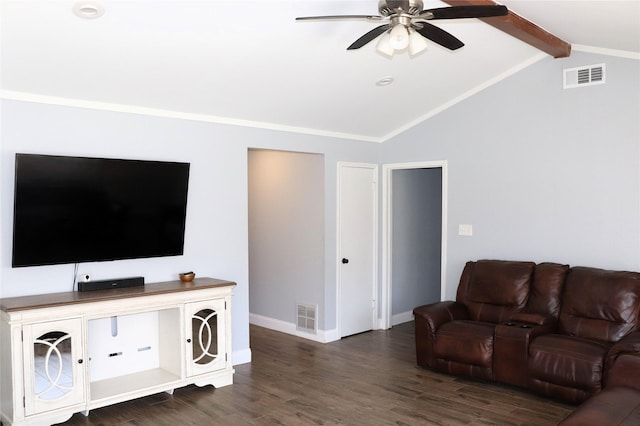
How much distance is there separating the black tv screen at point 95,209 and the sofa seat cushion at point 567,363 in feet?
10.1

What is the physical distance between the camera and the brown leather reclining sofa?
154 inches

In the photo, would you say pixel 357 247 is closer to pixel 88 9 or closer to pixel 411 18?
pixel 411 18

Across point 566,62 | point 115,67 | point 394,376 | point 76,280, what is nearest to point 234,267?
point 76,280

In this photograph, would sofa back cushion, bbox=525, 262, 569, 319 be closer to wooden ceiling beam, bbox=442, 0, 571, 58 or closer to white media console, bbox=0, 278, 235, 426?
wooden ceiling beam, bbox=442, 0, 571, 58

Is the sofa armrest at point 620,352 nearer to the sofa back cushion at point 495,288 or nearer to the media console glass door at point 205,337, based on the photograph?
the sofa back cushion at point 495,288

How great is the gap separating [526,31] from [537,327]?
2.36 meters

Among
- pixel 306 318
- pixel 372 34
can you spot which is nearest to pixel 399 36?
pixel 372 34

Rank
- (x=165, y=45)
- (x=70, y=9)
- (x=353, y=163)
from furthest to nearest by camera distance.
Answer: (x=353, y=163) < (x=165, y=45) < (x=70, y=9)

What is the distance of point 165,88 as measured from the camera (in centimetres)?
411

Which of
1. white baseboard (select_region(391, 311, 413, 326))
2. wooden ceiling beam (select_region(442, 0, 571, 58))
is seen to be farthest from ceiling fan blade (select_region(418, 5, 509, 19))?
white baseboard (select_region(391, 311, 413, 326))

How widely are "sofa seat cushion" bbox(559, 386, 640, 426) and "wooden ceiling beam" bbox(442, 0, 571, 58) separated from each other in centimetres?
252

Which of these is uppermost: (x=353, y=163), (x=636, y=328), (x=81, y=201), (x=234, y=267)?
(x=353, y=163)

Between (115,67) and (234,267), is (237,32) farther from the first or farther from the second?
(234,267)

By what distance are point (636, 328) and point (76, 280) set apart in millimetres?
4335
